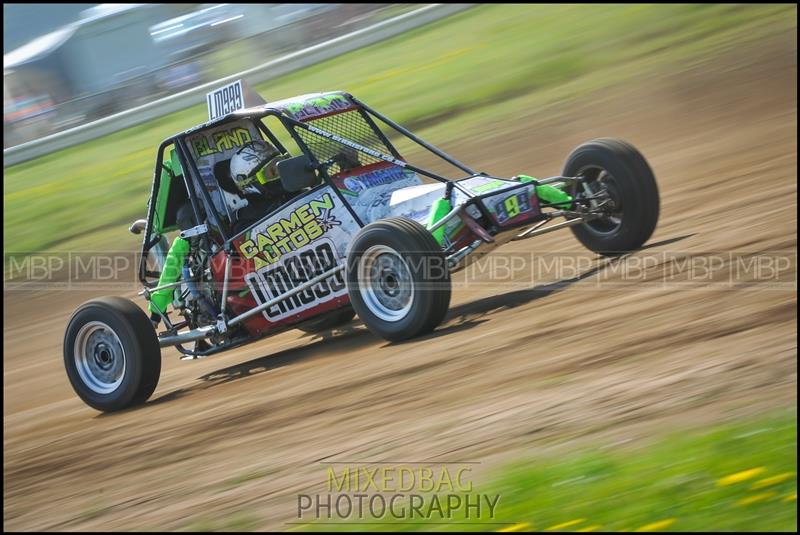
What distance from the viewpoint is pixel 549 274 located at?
827 centimetres

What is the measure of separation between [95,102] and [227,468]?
664 inches

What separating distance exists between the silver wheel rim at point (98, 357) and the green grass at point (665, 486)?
388 centimetres

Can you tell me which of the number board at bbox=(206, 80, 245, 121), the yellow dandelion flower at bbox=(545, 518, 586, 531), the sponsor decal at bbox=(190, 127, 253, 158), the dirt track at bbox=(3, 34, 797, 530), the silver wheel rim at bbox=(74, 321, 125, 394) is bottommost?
the yellow dandelion flower at bbox=(545, 518, 586, 531)

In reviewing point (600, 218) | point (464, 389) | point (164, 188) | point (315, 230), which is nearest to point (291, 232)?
point (315, 230)

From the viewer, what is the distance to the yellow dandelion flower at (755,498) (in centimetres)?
335

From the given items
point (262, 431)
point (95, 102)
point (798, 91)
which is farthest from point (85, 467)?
point (95, 102)

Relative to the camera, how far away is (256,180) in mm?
7609

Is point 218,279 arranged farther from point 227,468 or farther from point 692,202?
point 692,202

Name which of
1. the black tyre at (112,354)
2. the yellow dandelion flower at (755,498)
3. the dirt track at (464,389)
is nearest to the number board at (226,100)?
the black tyre at (112,354)

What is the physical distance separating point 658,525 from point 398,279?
335cm

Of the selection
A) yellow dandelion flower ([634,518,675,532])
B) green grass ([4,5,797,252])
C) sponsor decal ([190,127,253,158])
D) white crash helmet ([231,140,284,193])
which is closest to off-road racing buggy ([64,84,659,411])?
sponsor decal ([190,127,253,158])

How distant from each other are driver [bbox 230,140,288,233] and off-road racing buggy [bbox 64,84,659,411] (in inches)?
3.1

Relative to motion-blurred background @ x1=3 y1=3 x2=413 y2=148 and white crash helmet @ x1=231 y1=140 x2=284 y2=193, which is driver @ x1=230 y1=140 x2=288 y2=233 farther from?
motion-blurred background @ x1=3 y1=3 x2=413 y2=148

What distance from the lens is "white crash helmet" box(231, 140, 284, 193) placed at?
7.55 m
